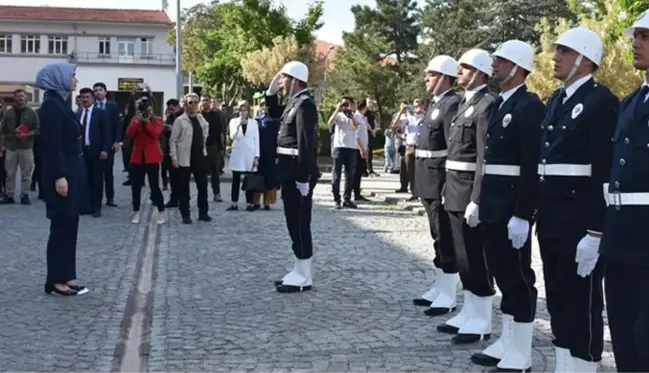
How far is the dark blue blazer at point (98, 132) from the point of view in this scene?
47.8 feet

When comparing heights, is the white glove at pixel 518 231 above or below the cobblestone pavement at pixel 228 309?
above

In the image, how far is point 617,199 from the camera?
4371 millimetres

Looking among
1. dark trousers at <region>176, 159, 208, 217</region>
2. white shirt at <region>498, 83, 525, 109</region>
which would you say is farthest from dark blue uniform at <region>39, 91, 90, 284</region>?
dark trousers at <region>176, 159, 208, 217</region>

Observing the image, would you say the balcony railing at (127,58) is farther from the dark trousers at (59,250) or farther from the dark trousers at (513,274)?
the dark trousers at (513,274)

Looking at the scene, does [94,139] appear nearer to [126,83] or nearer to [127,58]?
[126,83]

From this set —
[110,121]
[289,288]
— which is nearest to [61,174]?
[289,288]

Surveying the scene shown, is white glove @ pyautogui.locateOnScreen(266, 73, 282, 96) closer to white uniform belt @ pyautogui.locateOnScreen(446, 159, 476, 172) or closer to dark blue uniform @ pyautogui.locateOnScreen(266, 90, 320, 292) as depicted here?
dark blue uniform @ pyautogui.locateOnScreen(266, 90, 320, 292)

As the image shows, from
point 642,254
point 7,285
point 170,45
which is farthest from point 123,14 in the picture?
point 642,254

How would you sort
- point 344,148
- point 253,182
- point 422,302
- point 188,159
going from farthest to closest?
point 344,148 → point 253,182 → point 188,159 → point 422,302

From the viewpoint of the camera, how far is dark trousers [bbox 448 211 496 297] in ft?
21.8

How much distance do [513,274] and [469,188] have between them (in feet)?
3.16

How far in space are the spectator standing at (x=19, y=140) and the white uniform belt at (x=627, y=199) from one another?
45.3ft

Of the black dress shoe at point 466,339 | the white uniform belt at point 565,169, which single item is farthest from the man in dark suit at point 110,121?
the white uniform belt at point 565,169

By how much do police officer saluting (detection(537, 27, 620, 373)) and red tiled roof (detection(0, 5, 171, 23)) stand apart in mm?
66642
